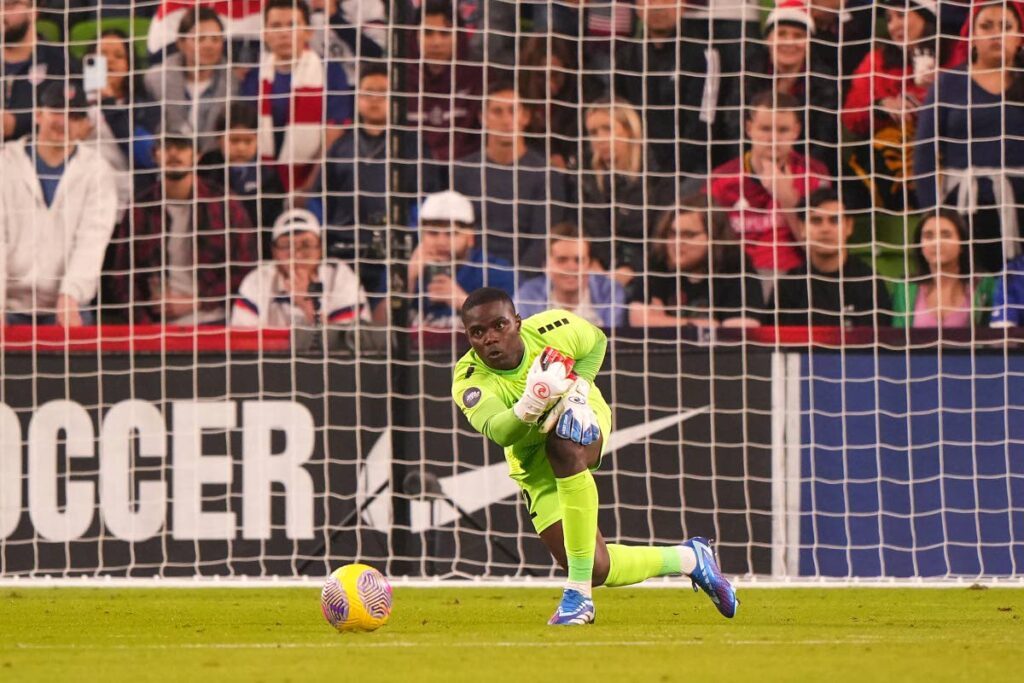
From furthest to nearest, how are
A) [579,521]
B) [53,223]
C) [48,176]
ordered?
1. [48,176]
2. [53,223]
3. [579,521]

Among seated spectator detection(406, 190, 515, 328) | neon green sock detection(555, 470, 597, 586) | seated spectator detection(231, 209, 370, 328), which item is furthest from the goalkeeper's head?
seated spectator detection(231, 209, 370, 328)

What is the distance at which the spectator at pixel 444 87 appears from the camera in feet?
38.9

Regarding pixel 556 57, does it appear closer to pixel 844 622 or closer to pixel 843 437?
pixel 843 437

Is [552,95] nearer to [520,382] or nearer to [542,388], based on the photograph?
[520,382]

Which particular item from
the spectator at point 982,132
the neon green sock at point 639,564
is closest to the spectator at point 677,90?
the spectator at point 982,132

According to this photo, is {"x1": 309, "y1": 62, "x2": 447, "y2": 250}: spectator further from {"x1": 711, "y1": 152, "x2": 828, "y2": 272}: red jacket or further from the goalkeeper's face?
the goalkeeper's face

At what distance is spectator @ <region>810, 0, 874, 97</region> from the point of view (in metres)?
11.9

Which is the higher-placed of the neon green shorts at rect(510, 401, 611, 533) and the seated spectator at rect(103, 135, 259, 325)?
the seated spectator at rect(103, 135, 259, 325)

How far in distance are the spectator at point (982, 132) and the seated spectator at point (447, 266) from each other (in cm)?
297

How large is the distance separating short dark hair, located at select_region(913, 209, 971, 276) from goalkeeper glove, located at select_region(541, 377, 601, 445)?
487 cm

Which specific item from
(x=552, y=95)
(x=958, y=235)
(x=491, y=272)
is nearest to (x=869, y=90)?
(x=958, y=235)

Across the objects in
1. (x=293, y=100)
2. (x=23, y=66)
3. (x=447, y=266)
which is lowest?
(x=447, y=266)

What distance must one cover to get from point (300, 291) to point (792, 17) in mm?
3847

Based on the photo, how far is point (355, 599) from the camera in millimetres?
6922
